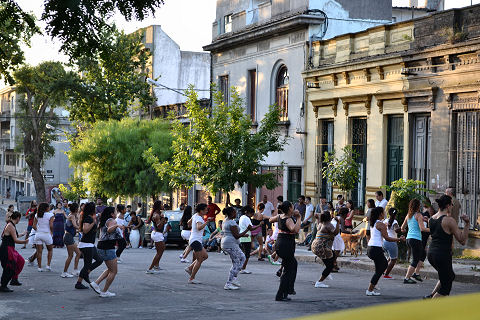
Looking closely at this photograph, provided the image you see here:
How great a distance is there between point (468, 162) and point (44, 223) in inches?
442

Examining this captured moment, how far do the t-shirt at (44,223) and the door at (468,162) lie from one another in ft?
36.0

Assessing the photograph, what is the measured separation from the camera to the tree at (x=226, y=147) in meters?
29.0

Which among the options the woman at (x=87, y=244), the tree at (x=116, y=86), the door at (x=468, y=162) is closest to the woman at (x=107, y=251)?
the woman at (x=87, y=244)

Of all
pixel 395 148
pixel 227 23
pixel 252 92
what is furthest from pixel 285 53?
pixel 395 148

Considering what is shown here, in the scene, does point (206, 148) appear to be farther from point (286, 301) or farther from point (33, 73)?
point (33, 73)

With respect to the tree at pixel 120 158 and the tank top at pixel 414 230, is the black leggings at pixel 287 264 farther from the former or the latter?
the tree at pixel 120 158

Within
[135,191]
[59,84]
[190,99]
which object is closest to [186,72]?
[59,84]

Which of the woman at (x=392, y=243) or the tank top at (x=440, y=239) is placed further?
the woman at (x=392, y=243)

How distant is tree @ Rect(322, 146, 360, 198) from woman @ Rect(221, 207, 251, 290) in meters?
11.3

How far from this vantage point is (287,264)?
1385cm

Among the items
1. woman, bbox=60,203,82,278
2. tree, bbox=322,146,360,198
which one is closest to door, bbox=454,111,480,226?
tree, bbox=322,146,360,198

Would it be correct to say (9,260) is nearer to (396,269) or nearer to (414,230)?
(414,230)

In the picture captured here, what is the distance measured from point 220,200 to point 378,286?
2228cm

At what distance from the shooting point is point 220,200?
37.9m
